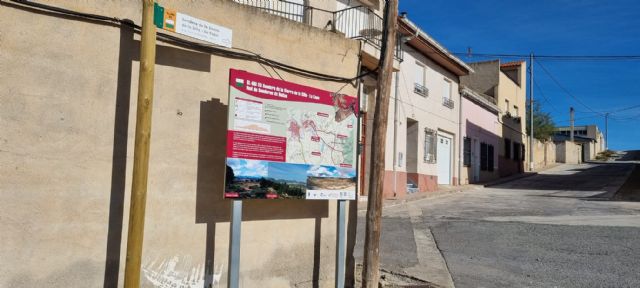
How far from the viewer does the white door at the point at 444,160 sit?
22391 mm

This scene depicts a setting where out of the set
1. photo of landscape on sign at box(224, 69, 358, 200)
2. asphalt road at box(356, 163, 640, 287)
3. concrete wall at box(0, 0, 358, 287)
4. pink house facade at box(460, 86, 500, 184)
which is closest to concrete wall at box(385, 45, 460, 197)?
pink house facade at box(460, 86, 500, 184)

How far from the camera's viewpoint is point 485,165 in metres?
27.5

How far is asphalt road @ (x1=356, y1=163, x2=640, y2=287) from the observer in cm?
724

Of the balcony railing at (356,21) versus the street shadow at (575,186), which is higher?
the balcony railing at (356,21)

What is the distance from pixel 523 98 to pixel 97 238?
37.1 m

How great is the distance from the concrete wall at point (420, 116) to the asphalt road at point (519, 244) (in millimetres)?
3773

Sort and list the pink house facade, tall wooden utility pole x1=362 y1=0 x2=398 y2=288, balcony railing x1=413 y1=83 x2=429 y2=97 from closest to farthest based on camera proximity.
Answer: tall wooden utility pole x1=362 y1=0 x2=398 y2=288 → balcony railing x1=413 y1=83 x2=429 y2=97 → the pink house facade

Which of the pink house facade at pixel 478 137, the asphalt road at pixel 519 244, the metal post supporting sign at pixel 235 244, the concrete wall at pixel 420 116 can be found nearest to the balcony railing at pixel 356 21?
the concrete wall at pixel 420 116

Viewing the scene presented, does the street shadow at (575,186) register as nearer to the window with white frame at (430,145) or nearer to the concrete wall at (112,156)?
the window with white frame at (430,145)

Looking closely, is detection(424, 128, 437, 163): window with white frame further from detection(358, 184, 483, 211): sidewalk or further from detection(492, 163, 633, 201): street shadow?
detection(492, 163, 633, 201): street shadow

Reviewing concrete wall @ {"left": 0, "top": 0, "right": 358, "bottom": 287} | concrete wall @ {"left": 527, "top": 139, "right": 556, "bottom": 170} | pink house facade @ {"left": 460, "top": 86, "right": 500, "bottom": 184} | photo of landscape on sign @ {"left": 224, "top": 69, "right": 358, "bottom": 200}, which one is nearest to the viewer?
concrete wall @ {"left": 0, "top": 0, "right": 358, "bottom": 287}

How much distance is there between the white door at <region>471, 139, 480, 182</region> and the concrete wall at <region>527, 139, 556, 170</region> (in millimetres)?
15372

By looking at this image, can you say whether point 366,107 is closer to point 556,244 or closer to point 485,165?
point 556,244

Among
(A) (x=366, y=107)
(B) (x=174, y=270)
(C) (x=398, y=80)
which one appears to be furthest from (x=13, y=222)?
(C) (x=398, y=80)
